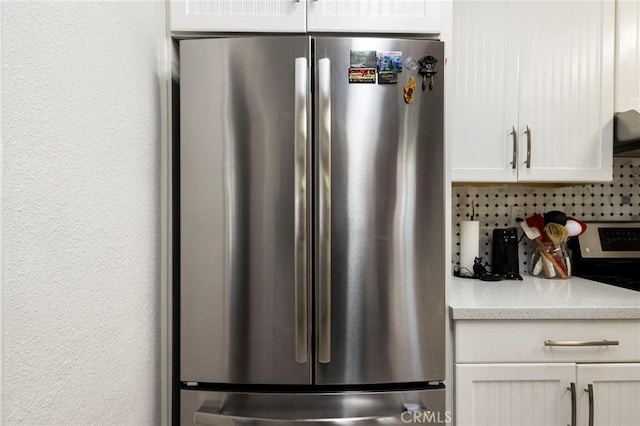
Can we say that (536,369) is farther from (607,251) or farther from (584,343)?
(607,251)

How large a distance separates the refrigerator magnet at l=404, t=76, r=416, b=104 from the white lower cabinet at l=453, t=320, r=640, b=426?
2.39ft

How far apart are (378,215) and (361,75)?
43 centimetres

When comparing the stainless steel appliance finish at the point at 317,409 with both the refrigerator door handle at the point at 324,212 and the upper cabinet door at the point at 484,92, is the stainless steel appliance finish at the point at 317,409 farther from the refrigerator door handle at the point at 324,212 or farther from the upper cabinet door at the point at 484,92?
the upper cabinet door at the point at 484,92

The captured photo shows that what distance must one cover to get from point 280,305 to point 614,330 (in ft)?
3.47

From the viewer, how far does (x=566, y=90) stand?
150 centimetres

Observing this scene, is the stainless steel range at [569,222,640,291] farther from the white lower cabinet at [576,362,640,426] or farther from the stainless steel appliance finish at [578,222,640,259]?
the white lower cabinet at [576,362,640,426]

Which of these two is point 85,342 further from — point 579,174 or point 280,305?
point 579,174

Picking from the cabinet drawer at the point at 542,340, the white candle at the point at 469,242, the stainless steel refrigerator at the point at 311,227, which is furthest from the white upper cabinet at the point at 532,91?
the cabinet drawer at the point at 542,340

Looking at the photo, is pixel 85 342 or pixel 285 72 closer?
pixel 85 342

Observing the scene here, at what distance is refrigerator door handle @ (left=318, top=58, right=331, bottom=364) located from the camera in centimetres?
108

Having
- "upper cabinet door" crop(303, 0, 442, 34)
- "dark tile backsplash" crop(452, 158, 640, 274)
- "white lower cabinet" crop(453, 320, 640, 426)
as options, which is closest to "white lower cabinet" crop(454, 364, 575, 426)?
"white lower cabinet" crop(453, 320, 640, 426)

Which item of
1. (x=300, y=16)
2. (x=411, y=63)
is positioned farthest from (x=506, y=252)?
(x=300, y=16)

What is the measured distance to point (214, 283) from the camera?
111cm

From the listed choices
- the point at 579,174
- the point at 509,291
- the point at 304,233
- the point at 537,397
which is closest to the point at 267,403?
the point at 304,233
